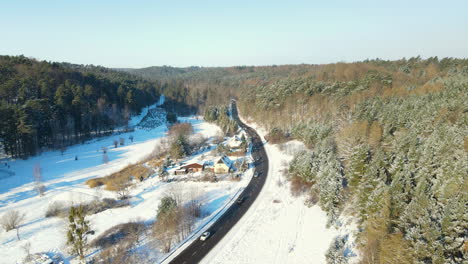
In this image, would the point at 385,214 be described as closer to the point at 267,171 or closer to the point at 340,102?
the point at 267,171

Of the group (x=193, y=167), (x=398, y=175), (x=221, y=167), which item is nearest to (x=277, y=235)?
(x=398, y=175)

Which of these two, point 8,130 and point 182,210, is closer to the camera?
point 182,210

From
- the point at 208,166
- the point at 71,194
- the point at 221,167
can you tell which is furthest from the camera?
the point at 208,166

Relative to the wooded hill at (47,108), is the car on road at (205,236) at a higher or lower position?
lower

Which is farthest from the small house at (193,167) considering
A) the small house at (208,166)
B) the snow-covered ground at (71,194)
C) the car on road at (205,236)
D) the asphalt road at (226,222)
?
the car on road at (205,236)

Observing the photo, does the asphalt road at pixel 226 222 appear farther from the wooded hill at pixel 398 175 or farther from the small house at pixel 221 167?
the wooded hill at pixel 398 175

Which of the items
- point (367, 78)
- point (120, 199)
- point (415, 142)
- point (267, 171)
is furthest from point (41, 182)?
point (367, 78)

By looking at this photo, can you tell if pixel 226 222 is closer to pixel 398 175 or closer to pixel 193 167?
pixel 398 175
